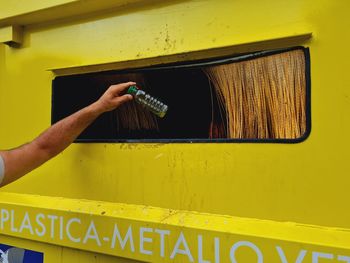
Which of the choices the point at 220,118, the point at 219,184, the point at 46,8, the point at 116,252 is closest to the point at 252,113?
the point at 220,118

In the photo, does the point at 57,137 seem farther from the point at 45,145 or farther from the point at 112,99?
the point at 112,99

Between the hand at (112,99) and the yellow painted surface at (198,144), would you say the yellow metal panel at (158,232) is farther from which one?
the hand at (112,99)

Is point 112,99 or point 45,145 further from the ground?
point 112,99

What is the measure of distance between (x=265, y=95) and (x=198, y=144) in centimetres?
29

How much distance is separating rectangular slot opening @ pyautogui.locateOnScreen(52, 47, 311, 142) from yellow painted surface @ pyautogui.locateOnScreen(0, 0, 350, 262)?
0.17ft

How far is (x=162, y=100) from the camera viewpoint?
1.66 meters

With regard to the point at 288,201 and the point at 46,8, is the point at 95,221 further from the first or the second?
the point at 46,8

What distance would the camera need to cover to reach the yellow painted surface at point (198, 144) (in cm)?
112

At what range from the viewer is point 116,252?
1.42 m

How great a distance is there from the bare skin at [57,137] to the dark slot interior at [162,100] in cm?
13

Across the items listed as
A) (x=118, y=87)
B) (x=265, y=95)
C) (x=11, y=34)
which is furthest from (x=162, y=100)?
(x=11, y=34)

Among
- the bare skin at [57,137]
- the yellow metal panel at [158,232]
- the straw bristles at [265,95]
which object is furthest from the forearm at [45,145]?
the straw bristles at [265,95]

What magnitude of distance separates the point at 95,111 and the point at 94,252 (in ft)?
1.82

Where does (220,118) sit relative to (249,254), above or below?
above
